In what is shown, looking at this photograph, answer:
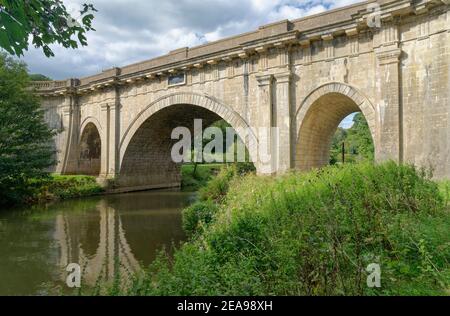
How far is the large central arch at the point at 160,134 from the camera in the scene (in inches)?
606

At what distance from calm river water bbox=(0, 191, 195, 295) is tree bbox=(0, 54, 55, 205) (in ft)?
4.85

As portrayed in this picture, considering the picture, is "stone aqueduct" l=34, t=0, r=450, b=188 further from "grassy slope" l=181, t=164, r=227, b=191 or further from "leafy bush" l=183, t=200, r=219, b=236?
"grassy slope" l=181, t=164, r=227, b=191

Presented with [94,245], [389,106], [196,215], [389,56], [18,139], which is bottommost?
[94,245]

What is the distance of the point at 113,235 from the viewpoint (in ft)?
30.6

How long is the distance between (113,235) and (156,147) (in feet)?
41.7

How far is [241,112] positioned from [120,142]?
351 inches

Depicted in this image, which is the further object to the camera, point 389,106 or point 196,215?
point 389,106

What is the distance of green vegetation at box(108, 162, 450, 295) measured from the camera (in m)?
3.24

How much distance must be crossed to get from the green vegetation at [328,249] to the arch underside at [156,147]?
12.7m

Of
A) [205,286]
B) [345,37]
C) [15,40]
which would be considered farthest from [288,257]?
[345,37]

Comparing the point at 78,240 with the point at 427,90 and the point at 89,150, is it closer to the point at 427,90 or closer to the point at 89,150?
the point at 427,90

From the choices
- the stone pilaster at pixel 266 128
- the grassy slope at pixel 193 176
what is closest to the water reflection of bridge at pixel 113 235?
the stone pilaster at pixel 266 128

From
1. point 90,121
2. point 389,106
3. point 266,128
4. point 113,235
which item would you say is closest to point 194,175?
point 90,121

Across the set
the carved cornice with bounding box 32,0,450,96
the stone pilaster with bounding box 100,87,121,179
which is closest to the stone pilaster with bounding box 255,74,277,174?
the carved cornice with bounding box 32,0,450,96
